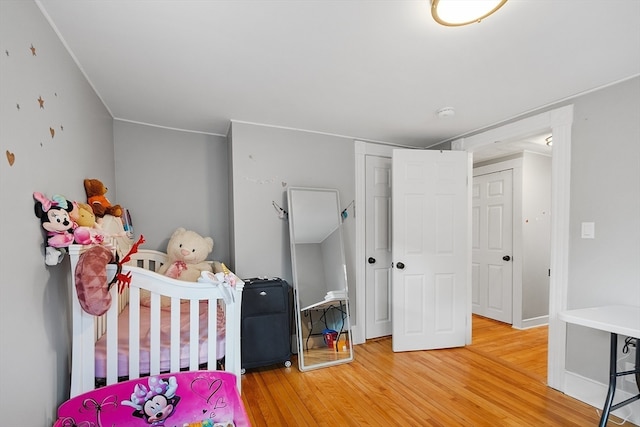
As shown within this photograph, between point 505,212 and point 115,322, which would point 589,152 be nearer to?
point 505,212

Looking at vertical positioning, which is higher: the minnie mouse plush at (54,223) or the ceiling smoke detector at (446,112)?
the ceiling smoke detector at (446,112)

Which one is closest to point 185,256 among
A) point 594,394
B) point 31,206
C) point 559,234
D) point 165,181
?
point 165,181

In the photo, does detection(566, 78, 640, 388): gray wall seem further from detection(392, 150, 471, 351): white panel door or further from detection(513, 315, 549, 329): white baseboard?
detection(513, 315, 549, 329): white baseboard

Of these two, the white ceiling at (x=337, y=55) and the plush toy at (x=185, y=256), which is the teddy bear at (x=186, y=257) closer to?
the plush toy at (x=185, y=256)

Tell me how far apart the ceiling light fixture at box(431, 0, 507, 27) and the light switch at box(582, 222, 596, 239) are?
177cm

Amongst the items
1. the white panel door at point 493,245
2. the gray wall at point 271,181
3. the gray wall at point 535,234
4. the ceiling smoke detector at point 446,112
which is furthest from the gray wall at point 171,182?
the gray wall at point 535,234

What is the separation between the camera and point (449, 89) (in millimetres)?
2119

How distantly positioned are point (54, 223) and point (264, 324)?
1.69m

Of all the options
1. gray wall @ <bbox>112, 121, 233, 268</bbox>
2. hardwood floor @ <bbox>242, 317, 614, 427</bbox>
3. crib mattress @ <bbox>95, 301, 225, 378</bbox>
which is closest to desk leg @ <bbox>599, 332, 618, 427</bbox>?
hardwood floor @ <bbox>242, 317, 614, 427</bbox>

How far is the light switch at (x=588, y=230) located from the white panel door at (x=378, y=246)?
1.69 metres

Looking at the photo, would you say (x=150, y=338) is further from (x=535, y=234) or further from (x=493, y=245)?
(x=535, y=234)

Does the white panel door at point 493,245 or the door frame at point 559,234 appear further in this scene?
the white panel door at point 493,245

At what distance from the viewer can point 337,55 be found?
5.50 ft

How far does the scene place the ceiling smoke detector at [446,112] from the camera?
2.46 meters
